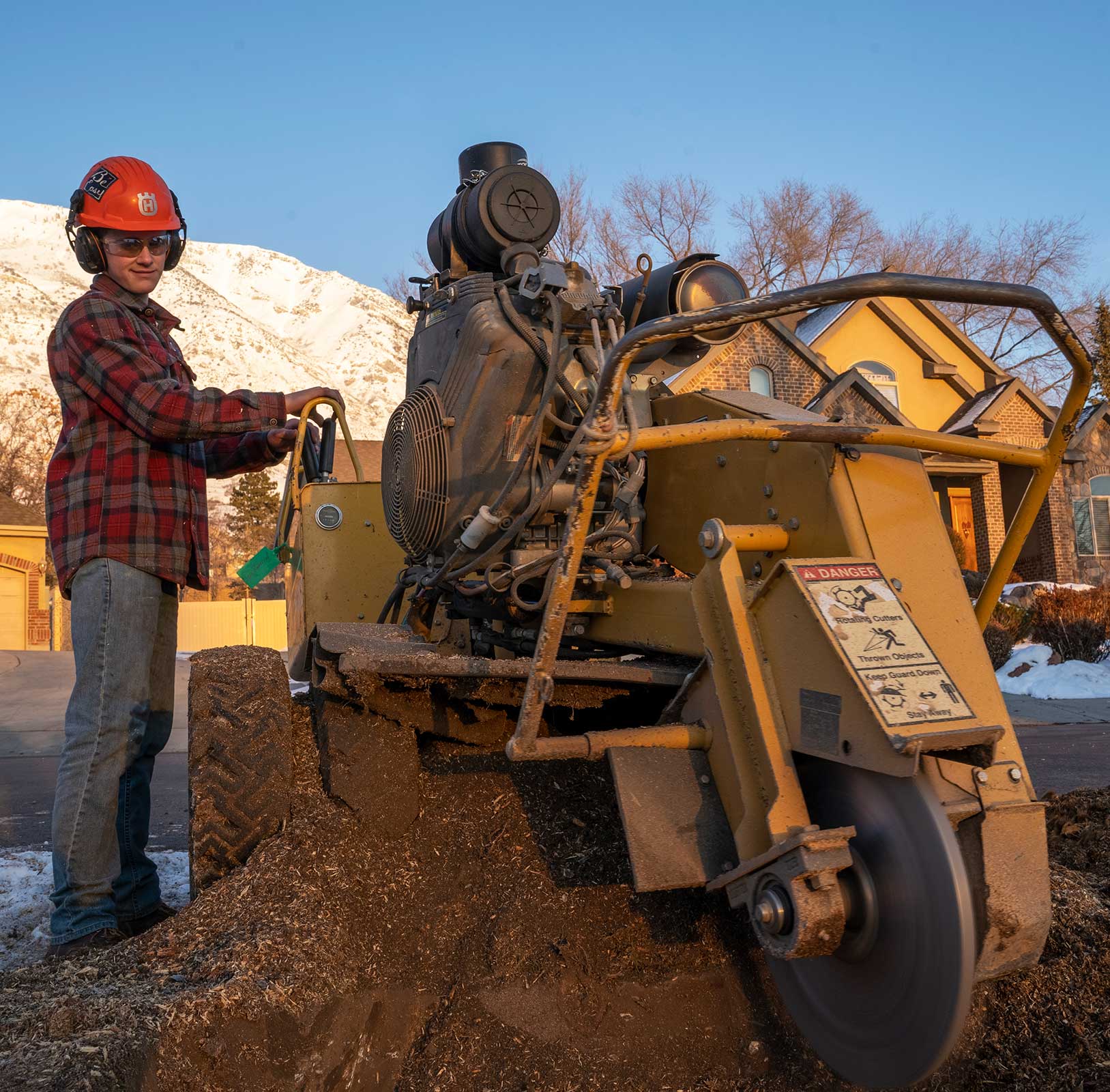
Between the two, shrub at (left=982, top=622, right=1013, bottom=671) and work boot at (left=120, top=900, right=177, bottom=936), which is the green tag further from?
shrub at (left=982, top=622, right=1013, bottom=671)

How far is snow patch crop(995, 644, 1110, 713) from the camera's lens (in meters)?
11.3

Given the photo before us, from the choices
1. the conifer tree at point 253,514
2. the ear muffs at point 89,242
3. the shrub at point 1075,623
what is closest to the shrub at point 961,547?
the shrub at point 1075,623

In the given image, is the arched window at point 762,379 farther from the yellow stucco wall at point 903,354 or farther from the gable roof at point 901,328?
the yellow stucco wall at point 903,354

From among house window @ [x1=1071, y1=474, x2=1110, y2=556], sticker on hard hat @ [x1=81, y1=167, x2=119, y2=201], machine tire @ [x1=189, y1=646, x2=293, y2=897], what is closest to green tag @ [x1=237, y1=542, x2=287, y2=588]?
machine tire @ [x1=189, y1=646, x2=293, y2=897]

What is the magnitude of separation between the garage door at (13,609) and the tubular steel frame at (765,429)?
83.8ft

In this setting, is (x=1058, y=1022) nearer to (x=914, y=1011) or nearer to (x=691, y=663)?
A: (x=914, y=1011)

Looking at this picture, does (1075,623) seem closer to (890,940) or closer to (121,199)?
(890,940)

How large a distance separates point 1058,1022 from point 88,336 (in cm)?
336

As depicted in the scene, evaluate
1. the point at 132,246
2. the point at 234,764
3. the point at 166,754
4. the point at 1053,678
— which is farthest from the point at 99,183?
the point at 1053,678

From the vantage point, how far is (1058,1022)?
244cm

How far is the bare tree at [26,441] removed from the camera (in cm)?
3781

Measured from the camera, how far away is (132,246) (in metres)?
3.52

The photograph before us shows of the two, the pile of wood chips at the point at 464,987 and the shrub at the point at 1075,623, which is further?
the shrub at the point at 1075,623

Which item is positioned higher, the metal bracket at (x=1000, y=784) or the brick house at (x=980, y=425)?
the brick house at (x=980, y=425)
